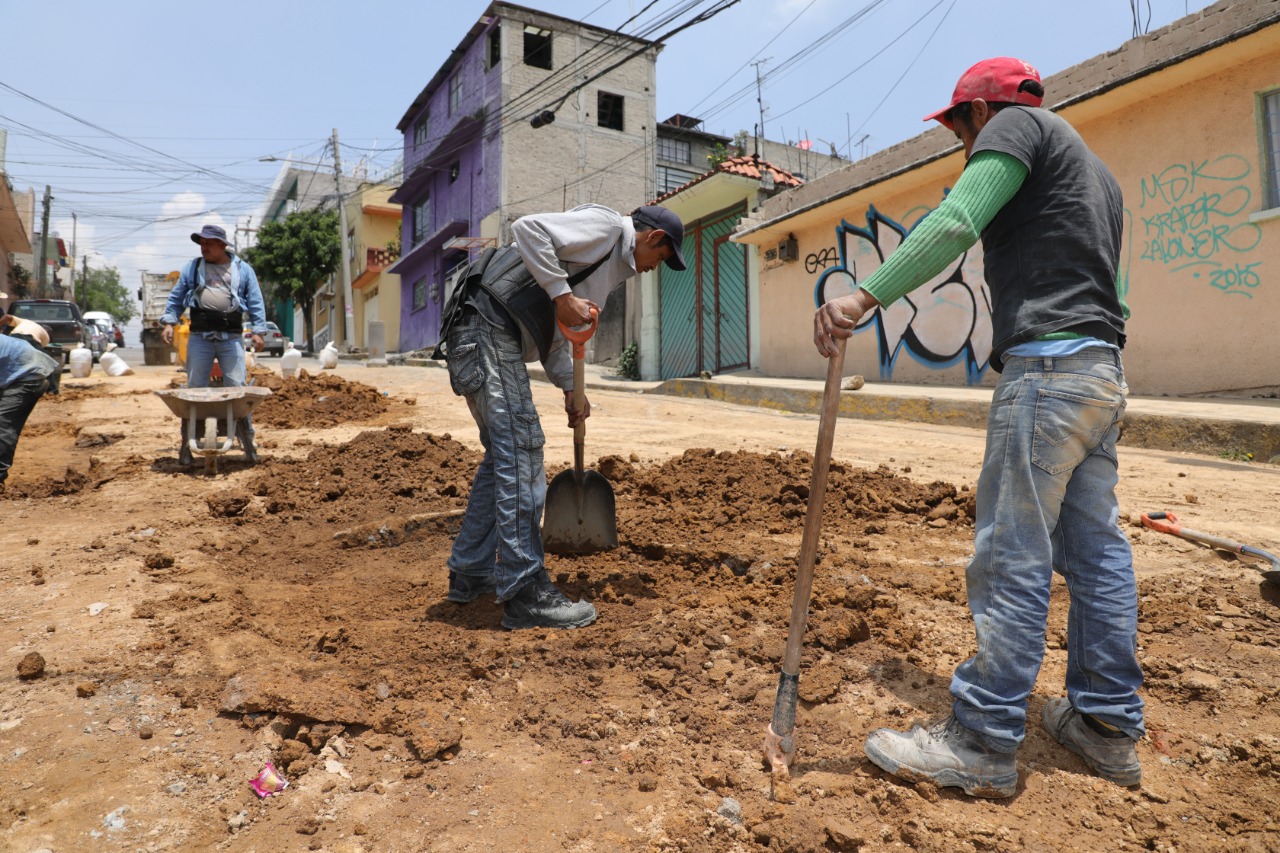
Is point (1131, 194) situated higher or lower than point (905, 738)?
higher

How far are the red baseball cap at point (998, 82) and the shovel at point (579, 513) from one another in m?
1.86

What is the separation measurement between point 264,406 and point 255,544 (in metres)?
5.31

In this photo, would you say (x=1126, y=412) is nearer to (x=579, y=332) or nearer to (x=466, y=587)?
(x=579, y=332)

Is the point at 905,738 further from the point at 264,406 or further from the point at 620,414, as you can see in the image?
the point at 264,406

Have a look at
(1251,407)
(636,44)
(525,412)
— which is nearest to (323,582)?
(525,412)

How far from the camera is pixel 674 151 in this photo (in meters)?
25.5

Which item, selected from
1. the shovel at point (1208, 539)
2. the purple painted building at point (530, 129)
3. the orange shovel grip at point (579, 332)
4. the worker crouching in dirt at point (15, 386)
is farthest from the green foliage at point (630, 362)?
the orange shovel grip at point (579, 332)

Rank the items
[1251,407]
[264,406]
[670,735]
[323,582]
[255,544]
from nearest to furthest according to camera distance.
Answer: [670,735] < [323,582] < [255,544] < [1251,407] < [264,406]

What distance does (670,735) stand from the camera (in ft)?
6.91

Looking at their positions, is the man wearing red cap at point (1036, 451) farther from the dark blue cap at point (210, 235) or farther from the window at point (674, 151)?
the window at point (674, 151)

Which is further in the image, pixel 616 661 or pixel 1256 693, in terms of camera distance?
pixel 616 661

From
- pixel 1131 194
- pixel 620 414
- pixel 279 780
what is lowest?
pixel 279 780

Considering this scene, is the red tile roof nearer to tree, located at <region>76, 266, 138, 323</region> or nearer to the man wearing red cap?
the man wearing red cap

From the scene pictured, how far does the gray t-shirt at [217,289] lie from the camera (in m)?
5.54
